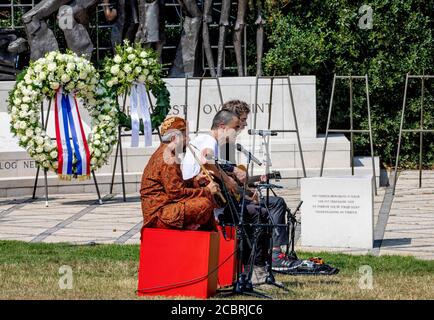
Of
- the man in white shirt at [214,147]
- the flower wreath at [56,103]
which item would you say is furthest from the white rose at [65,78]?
the man in white shirt at [214,147]

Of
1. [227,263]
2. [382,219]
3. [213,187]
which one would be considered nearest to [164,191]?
[213,187]

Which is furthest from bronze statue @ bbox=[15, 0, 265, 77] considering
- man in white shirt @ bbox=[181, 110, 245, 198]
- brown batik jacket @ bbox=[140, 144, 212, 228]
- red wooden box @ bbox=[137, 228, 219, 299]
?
red wooden box @ bbox=[137, 228, 219, 299]

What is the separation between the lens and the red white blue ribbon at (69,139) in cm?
1680

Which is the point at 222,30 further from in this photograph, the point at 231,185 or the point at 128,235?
the point at 231,185

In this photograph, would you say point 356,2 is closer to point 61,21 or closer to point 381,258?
point 61,21

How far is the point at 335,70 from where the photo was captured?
22.4 meters

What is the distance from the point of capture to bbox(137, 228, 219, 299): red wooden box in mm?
9789

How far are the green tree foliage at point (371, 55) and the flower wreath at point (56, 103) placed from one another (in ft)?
18.2

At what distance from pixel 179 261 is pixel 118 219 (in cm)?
579

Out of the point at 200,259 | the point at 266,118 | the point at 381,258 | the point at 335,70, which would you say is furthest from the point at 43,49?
the point at 200,259

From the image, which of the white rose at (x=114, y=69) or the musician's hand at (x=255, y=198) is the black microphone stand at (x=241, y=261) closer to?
the musician's hand at (x=255, y=198)

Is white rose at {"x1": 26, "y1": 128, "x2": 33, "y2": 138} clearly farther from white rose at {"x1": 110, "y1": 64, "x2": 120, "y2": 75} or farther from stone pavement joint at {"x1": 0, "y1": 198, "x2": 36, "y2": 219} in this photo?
white rose at {"x1": 110, "y1": 64, "x2": 120, "y2": 75}

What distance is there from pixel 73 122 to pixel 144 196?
6968mm

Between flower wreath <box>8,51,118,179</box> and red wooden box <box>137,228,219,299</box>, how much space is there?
7.07 metres
